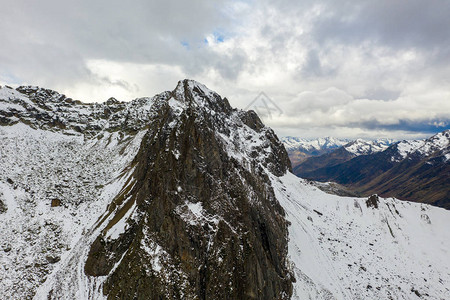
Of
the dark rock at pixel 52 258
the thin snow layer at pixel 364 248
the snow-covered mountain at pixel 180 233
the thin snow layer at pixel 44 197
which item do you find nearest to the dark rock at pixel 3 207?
the thin snow layer at pixel 44 197

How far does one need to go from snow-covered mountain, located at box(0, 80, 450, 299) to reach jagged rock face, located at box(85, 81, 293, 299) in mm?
151

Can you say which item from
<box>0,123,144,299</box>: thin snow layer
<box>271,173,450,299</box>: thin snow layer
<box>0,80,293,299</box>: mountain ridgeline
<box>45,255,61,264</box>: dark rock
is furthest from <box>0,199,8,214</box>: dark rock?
<box>271,173,450,299</box>: thin snow layer

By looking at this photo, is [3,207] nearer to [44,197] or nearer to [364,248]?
[44,197]

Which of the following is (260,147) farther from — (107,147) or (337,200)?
(107,147)

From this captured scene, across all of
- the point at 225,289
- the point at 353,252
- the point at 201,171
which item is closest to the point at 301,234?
the point at 353,252

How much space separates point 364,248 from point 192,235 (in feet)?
185

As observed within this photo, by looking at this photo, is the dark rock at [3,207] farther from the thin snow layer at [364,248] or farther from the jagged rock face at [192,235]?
the thin snow layer at [364,248]

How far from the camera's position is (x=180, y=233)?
27719mm

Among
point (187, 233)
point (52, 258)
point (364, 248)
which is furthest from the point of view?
point (364, 248)

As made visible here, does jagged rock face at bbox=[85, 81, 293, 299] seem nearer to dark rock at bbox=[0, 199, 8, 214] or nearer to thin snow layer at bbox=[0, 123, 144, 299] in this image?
thin snow layer at bbox=[0, 123, 144, 299]

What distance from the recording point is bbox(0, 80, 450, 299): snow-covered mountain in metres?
27.1

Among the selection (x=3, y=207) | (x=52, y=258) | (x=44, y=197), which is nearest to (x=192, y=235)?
(x=52, y=258)

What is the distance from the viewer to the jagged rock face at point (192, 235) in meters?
25.8

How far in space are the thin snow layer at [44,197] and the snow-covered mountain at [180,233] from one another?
0.23m
